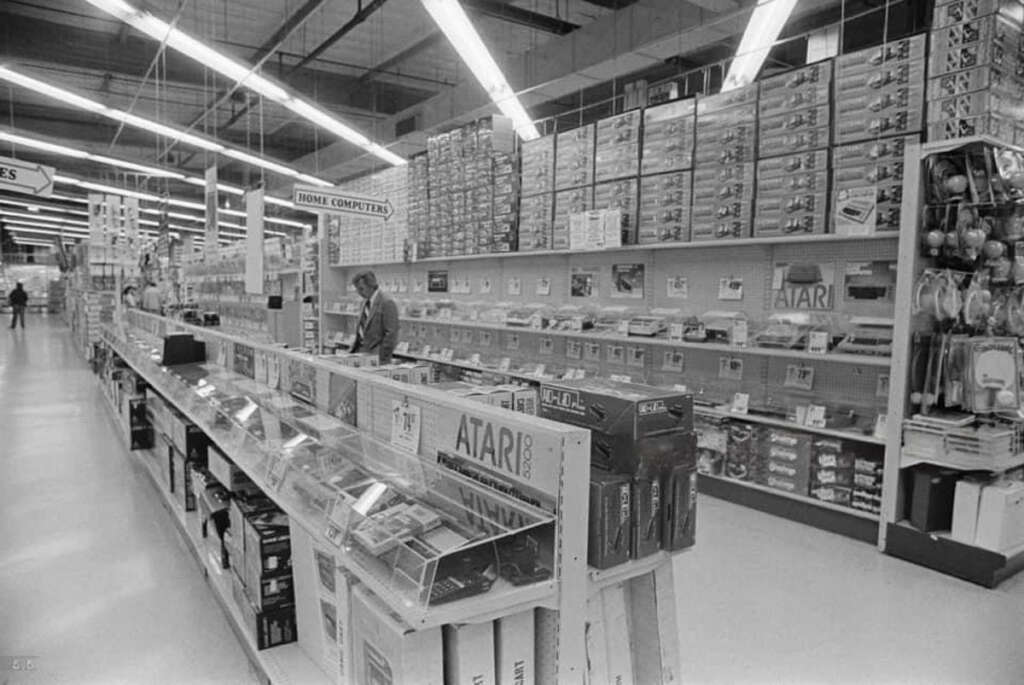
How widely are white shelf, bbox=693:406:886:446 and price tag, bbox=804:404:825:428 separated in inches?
1.6

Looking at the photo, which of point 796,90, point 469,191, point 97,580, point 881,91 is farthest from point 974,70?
point 97,580

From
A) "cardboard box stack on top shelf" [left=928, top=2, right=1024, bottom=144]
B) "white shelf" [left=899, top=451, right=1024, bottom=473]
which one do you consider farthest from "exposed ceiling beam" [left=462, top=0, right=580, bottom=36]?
"white shelf" [left=899, top=451, right=1024, bottom=473]

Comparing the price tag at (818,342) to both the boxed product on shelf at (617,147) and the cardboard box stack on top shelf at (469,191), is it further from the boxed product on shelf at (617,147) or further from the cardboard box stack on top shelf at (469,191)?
the cardboard box stack on top shelf at (469,191)

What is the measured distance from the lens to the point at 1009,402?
361 cm

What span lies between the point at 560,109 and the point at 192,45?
23.4ft

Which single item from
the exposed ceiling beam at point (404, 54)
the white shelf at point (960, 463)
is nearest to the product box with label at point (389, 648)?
the white shelf at point (960, 463)

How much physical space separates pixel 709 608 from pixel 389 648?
221 centimetres

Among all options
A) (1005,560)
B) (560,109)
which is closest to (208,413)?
(1005,560)

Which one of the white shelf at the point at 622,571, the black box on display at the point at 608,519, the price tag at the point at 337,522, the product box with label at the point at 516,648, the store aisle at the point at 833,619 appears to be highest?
the black box on display at the point at 608,519

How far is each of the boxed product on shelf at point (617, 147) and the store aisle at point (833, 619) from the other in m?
2.99

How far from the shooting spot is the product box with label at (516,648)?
1.55 metres

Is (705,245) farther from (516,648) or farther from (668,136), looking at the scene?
(516,648)

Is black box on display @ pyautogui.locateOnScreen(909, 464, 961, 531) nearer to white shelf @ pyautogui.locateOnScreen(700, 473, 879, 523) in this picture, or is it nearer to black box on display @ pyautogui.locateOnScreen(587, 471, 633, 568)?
white shelf @ pyautogui.locateOnScreen(700, 473, 879, 523)

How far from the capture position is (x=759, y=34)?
4.83 meters
